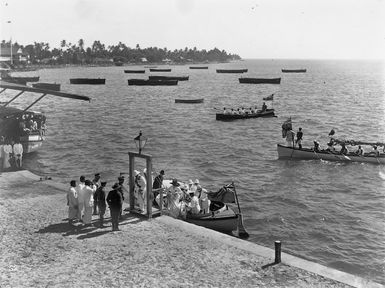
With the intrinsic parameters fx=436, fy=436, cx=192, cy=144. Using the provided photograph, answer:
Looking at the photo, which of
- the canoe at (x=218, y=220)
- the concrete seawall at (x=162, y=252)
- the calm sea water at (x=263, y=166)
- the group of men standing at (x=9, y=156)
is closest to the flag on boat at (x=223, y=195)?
the calm sea water at (x=263, y=166)

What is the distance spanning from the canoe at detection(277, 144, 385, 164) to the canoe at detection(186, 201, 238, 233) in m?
18.5

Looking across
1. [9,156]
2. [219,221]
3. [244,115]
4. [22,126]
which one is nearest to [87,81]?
[244,115]

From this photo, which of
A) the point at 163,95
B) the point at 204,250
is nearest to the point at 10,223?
the point at 204,250

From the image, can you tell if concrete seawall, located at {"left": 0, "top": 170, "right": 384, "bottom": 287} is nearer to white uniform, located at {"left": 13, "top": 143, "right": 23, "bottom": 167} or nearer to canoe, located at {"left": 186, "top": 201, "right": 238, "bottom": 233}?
canoe, located at {"left": 186, "top": 201, "right": 238, "bottom": 233}

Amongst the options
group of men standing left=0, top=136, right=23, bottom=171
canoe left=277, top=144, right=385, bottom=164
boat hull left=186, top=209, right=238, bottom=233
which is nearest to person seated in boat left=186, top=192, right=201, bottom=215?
boat hull left=186, top=209, right=238, bottom=233

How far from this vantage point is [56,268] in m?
11.1

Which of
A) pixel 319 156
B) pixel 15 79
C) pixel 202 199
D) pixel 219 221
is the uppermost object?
pixel 15 79

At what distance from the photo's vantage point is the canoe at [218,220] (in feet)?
57.8

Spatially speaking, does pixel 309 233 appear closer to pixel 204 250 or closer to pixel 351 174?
pixel 204 250

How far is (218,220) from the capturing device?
17.8 metres

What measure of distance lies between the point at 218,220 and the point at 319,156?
19950mm

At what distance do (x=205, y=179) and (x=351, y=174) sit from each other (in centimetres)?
1082

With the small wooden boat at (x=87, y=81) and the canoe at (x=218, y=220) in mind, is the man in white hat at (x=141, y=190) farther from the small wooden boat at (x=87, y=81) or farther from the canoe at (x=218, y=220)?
the small wooden boat at (x=87, y=81)

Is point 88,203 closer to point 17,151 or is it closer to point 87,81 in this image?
point 17,151
